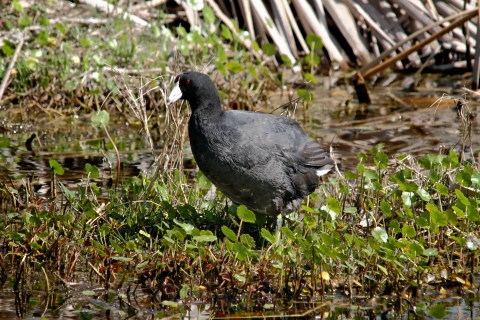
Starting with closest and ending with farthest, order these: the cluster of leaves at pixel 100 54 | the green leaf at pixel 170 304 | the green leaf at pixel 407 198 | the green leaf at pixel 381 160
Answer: the green leaf at pixel 170 304, the green leaf at pixel 407 198, the green leaf at pixel 381 160, the cluster of leaves at pixel 100 54

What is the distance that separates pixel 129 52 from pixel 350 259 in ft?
12.4

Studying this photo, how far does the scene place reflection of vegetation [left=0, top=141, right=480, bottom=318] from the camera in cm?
343

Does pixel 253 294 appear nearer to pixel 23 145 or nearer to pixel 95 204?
Result: pixel 95 204

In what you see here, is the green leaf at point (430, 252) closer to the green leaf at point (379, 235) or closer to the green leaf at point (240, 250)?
the green leaf at point (379, 235)

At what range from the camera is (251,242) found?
3551 millimetres

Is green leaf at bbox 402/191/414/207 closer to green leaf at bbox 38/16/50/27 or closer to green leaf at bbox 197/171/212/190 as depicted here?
green leaf at bbox 197/171/212/190

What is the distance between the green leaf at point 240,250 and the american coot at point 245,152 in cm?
41

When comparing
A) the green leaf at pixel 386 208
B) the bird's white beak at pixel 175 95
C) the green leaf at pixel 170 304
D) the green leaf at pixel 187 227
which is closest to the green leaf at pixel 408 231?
the green leaf at pixel 386 208

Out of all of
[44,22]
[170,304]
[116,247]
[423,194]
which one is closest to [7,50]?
[44,22]

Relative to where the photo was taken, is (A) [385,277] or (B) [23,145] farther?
(B) [23,145]

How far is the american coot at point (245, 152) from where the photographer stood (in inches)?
147

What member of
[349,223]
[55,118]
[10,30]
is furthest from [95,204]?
[10,30]

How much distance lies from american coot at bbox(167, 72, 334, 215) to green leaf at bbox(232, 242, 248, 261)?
0.41 meters

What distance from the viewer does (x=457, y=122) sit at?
20.7 ft
